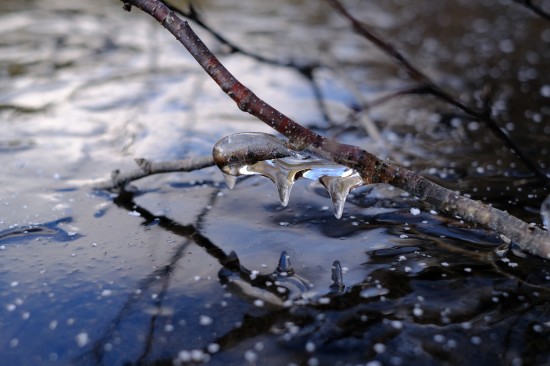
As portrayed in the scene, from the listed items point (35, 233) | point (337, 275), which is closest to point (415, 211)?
point (337, 275)

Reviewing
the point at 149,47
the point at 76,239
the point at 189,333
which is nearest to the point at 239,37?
the point at 149,47

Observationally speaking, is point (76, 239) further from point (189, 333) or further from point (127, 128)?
point (127, 128)

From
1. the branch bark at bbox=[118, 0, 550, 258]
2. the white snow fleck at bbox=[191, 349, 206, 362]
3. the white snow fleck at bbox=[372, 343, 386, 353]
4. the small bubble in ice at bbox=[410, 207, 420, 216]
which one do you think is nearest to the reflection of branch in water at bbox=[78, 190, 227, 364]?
the white snow fleck at bbox=[191, 349, 206, 362]

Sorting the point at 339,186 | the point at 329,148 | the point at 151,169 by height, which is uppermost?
the point at 329,148

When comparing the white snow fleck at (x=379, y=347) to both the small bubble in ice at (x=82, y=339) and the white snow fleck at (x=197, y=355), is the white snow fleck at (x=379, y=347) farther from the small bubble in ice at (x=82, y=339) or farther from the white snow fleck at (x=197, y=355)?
the small bubble in ice at (x=82, y=339)

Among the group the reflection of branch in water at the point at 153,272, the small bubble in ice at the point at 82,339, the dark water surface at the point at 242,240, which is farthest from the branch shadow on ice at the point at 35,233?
the small bubble in ice at the point at 82,339

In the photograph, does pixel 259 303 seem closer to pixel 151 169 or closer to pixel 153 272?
pixel 153 272

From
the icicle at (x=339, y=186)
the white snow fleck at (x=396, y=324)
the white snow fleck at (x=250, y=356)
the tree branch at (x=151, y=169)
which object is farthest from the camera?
the tree branch at (x=151, y=169)
